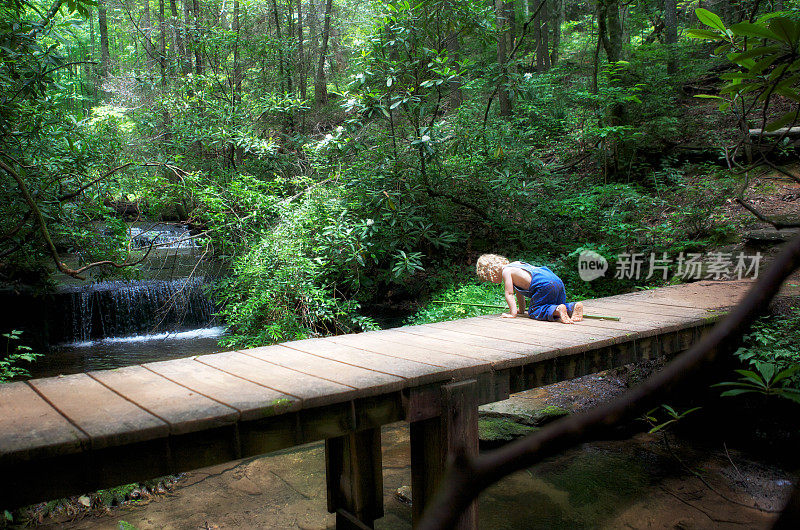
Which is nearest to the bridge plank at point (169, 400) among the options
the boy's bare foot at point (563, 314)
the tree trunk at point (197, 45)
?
the boy's bare foot at point (563, 314)

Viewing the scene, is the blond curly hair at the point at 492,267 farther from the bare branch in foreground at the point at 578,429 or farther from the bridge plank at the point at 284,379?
the bare branch in foreground at the point at 578,429

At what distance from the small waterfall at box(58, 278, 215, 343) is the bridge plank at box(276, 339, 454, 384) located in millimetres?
6586

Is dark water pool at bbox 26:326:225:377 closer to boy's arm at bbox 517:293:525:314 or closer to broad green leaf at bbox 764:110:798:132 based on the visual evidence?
boy's arm at bbox 517:293:525:314

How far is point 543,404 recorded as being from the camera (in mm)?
6551

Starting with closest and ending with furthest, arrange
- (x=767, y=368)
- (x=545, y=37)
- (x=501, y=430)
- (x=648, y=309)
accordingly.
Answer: (x=767, y=368) < (x=648, y=309) < (x=501, y=430) < (x=545, y=37)

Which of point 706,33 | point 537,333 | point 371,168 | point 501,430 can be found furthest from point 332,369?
point 371,168

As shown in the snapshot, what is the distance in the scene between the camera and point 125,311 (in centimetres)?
1030

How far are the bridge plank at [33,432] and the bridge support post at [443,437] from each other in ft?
6.27

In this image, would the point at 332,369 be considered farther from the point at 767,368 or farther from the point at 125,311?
the point at 125,311

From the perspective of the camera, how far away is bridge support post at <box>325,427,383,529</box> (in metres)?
4.09

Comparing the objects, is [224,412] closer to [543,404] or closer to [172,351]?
[543,404]

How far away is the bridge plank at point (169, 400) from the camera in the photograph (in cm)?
247

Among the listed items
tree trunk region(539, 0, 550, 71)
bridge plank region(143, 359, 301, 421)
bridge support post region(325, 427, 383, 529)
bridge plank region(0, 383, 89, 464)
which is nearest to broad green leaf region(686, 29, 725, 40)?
bridge plank region(143, 359, 301, 421)

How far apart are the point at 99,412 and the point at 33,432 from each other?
303 mm
